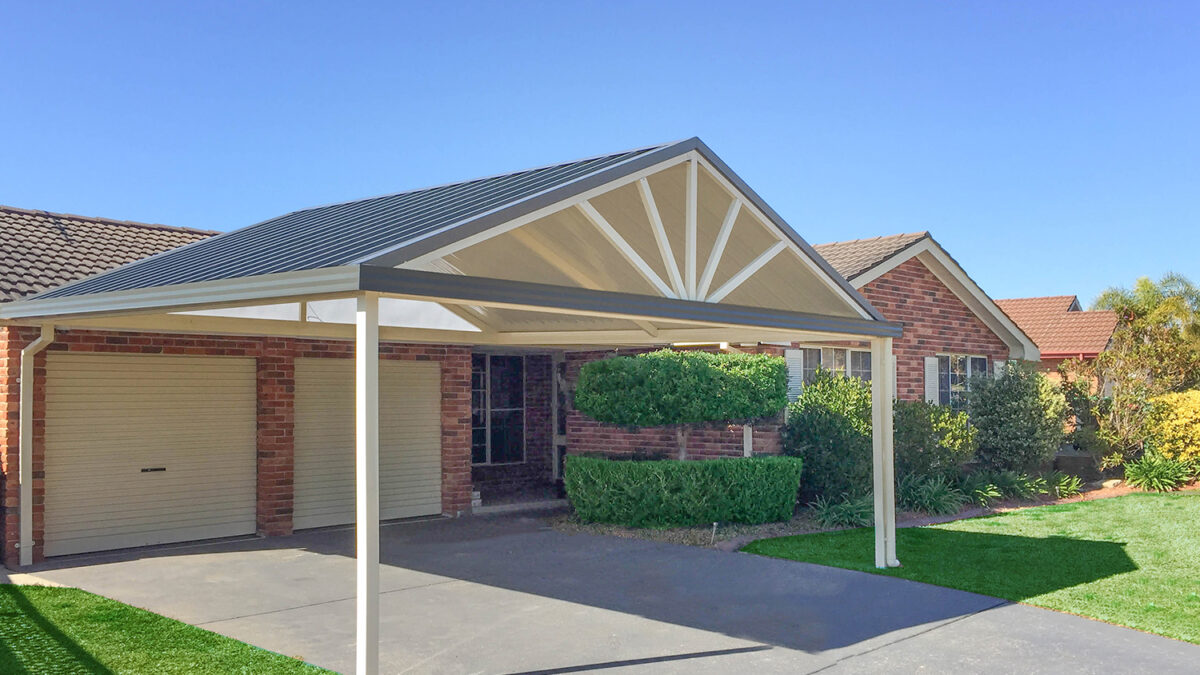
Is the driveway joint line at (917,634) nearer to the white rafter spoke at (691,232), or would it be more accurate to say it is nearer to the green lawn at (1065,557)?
the green lawn at (1065,557)

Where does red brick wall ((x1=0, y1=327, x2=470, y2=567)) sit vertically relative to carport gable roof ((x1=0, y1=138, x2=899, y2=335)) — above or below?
below

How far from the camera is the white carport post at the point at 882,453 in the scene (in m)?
10.0

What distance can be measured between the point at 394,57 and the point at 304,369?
10.7 m

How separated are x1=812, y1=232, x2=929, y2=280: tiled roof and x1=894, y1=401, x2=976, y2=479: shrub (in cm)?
239

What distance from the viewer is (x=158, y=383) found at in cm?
1164

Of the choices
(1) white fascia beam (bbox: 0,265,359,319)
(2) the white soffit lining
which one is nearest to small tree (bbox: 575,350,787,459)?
(2) the white soffit lining

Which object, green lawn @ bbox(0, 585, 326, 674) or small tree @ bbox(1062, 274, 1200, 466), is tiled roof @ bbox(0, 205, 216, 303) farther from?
small tree @ bbox(1062, 274, 1200, 466)

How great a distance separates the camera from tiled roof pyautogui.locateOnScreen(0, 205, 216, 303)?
437 inches

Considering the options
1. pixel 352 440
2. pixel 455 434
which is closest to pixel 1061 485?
pixel 455 434

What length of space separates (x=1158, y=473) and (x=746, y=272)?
12053mm

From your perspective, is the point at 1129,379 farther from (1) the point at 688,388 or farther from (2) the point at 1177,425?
(1) the point at 688,388

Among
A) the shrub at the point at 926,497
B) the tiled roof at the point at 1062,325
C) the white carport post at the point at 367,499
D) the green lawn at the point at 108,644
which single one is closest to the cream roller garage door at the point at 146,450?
the green lawn at the point at 108,644

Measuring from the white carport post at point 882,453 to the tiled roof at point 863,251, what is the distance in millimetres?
5920

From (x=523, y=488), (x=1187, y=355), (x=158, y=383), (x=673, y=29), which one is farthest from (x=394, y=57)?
(x=1187, y=355)
